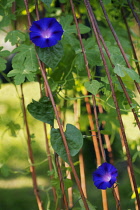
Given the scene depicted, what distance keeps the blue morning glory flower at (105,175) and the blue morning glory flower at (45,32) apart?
35cm

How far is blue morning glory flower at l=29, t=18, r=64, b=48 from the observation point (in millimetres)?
913

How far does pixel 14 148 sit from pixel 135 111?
40.6 inches

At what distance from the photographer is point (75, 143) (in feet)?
2.94

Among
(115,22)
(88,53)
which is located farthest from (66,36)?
(115,22)

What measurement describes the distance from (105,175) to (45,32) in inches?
16.0

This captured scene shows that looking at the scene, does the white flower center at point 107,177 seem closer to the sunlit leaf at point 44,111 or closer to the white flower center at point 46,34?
the sunlit leaf at point 44,111

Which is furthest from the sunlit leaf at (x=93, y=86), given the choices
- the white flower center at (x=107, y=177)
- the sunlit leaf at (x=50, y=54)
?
the white flower center at (x=107, y=177)

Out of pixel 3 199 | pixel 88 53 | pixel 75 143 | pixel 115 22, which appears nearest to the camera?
pixel 75 143

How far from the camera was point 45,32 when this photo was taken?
3.18 feet

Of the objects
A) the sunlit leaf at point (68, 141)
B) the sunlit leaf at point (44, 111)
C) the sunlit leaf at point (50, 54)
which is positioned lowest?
the sunlit leaf at point (68, 141)

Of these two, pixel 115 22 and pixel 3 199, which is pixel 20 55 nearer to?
pixel 115 22

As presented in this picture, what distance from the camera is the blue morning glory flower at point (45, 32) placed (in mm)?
913

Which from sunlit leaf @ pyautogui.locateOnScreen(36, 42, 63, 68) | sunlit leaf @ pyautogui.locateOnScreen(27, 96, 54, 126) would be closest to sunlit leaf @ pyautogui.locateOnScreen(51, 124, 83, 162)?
sunlit leaf @ pyautogui.locateOnScreen(27, 96, 54, 126)

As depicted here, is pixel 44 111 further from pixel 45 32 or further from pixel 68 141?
pixel 45 32
